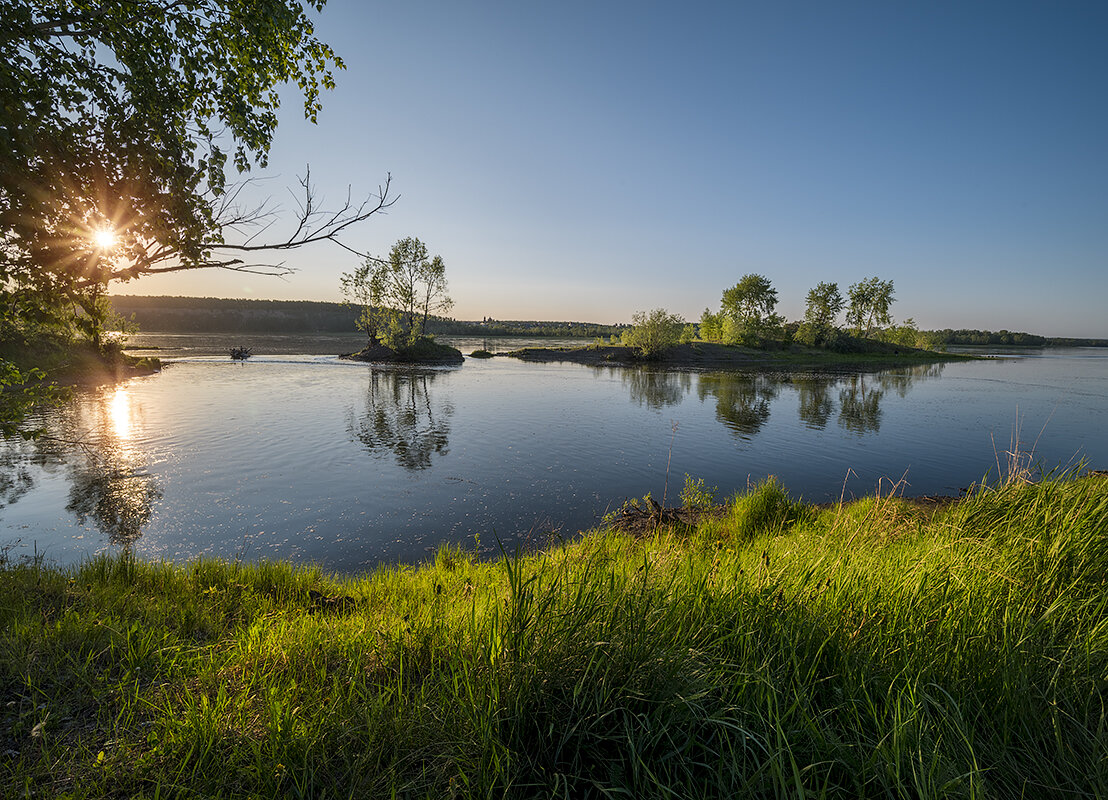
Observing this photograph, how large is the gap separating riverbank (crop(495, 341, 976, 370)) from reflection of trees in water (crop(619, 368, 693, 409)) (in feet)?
24.0

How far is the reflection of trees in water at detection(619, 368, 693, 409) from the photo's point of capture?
82.3 ft

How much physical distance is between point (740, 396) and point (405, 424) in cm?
1984

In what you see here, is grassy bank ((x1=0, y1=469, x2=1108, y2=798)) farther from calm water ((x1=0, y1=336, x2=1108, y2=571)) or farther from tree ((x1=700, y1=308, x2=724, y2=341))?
tree ((x1=700, y1=308, x2=724, y2=341))

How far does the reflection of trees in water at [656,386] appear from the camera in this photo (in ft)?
82.3

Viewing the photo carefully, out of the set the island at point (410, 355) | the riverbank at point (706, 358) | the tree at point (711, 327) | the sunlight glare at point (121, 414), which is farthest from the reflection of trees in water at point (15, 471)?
the tree at point (711, 327)

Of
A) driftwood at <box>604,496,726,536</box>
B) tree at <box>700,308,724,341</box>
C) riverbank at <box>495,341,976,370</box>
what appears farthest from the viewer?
tree at <box>700,308,724,341</box>

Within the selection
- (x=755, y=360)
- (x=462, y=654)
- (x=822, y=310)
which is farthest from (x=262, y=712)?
(x=822, y=310)

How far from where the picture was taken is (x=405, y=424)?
58.4ft

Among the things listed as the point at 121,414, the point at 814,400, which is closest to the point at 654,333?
the point at 814,400

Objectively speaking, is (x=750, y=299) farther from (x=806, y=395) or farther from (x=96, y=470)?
(x=96, y=470)

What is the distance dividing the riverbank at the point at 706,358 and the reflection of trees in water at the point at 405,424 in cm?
2789

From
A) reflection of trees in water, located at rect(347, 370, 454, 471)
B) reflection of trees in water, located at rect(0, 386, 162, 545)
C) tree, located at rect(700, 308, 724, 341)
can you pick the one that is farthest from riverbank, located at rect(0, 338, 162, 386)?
tree, located at rect(700, 308, 724, 341)

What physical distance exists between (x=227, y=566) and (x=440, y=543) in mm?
3079

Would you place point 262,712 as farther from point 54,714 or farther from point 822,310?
point 822,310
